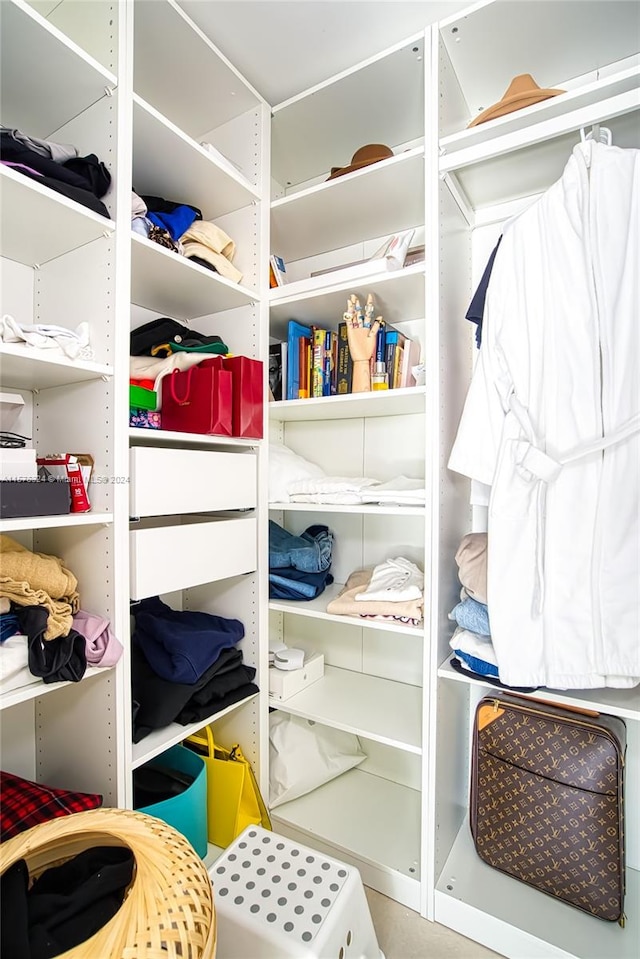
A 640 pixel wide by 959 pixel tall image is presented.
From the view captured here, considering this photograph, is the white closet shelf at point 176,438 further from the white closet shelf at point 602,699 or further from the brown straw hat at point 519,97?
the brown straw hat at point 519,97

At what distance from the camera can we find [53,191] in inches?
38.8

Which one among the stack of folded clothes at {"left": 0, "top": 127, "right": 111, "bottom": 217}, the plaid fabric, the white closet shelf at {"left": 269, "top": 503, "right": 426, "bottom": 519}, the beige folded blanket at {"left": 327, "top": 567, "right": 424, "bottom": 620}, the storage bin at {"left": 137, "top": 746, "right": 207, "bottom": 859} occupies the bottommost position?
the storage bin at {"left": 137, "top": 746, "right": 207, "bottom": 859}

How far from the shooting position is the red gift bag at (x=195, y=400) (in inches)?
52.4

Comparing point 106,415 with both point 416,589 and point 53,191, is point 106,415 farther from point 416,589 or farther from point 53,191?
point 416,589

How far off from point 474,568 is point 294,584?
Result: 63 cm

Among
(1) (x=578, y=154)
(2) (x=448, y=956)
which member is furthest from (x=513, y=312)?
(2) (x=448, y=956)

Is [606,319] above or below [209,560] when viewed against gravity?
above

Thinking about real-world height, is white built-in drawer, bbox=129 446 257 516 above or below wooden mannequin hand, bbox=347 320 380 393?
below

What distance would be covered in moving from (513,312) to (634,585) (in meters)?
0.68

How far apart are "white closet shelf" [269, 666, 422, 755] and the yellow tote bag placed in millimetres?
220

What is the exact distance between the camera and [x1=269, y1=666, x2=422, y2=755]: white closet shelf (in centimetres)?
143

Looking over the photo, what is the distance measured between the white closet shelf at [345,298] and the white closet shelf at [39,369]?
708 mm

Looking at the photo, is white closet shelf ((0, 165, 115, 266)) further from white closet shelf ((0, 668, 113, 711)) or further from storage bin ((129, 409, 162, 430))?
white closet shelf ((0, 668, 113, 711))

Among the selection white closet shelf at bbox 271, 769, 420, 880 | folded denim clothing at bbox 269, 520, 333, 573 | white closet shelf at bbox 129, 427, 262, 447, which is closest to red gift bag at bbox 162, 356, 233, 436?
white closet shelf at bbox 129, 427, 262, 447
